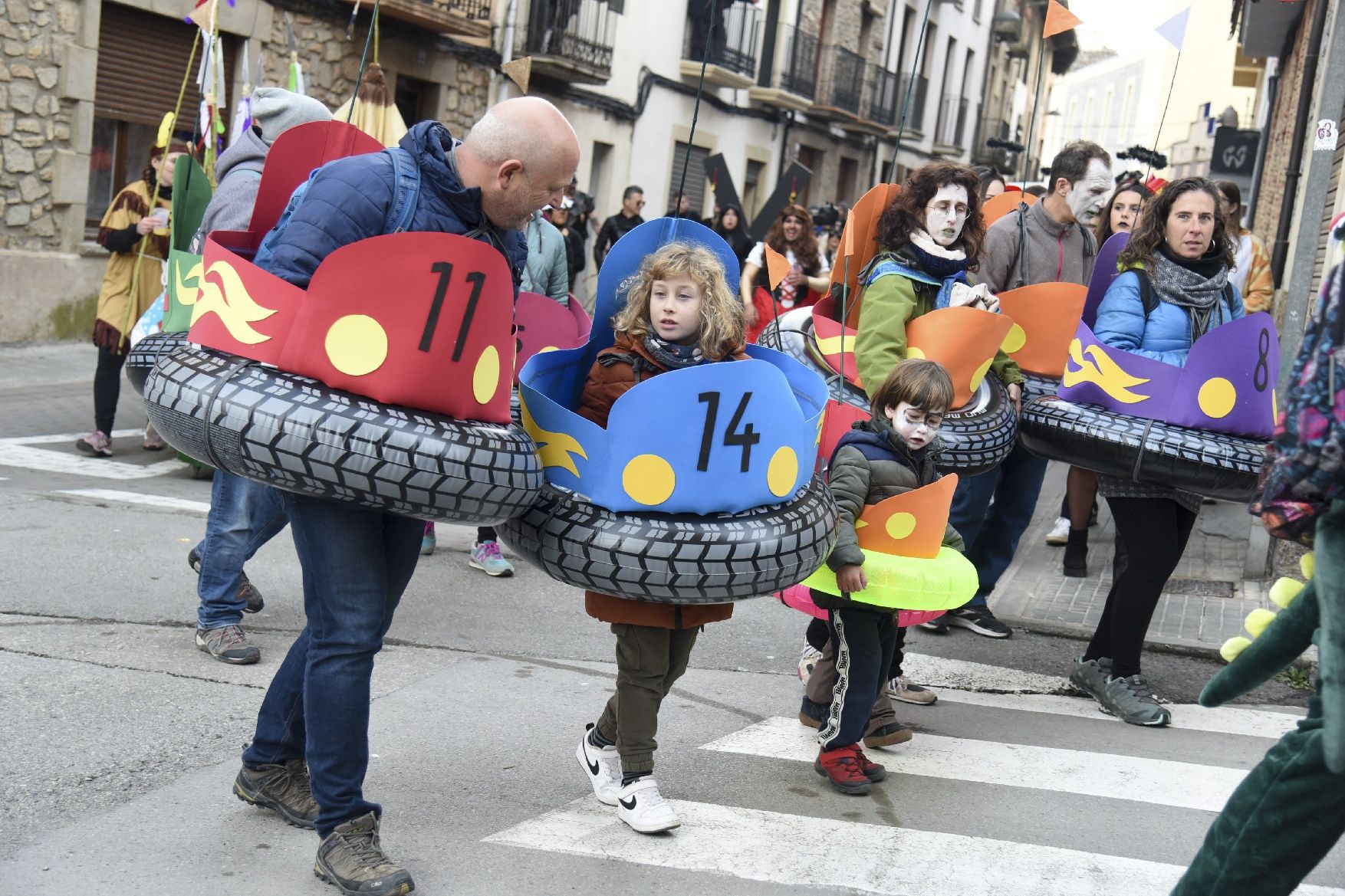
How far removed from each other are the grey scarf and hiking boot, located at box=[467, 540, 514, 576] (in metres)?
3.12

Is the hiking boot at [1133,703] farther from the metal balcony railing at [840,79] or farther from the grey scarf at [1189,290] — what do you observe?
the metal balcony railing at [840,79]

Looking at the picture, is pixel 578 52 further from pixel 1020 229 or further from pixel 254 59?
pixel 1020 229

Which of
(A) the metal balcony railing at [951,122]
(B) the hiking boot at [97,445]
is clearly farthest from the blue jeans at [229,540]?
(A) the metal balcony railing at [951,122]

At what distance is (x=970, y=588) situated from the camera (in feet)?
13.7

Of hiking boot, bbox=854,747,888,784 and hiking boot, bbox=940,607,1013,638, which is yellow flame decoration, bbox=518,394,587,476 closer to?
hiking boot, bbox=854,747,888,784

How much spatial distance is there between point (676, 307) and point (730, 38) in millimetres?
24355

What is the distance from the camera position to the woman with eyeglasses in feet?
31.0

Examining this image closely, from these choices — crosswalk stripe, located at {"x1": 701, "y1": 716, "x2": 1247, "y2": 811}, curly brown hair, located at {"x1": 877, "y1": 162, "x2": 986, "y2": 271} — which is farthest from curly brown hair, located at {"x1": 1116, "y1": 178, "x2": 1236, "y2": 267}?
crosswalk stripe, located at {"x1": 701, "y1": 716, "x2": 1247, "y2": 811}

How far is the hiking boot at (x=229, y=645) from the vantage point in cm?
485

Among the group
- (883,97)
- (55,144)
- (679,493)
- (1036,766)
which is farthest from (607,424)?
(883,97)

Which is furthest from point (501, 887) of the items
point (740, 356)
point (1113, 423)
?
point (1113, 423)

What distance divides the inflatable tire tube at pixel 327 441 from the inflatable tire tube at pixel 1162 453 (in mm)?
→ 2628

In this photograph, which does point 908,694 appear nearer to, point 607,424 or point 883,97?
point 607,424

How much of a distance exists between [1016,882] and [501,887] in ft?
4.40
